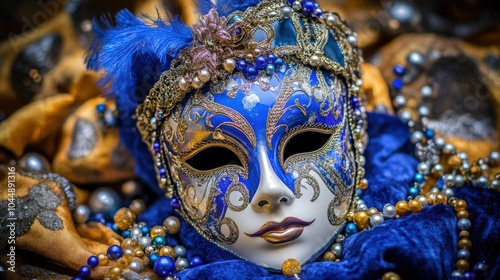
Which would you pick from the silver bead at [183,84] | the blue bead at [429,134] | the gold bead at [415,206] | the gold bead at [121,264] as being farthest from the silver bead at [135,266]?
the blue bead at [429,134]

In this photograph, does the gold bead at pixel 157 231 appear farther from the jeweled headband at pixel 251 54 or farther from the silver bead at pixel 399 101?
the silver bead at pixel 399 101

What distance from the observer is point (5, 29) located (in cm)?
220

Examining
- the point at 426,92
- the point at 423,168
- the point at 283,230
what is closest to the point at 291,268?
the point at 283,230

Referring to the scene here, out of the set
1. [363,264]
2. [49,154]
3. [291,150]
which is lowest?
[49,154]

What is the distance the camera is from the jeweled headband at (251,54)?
1.37 metres

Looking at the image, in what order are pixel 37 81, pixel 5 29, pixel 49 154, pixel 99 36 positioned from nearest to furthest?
1. pixel 99 36
2. pixel 49 154
3. pixel 37 81
4. pixel 5 29

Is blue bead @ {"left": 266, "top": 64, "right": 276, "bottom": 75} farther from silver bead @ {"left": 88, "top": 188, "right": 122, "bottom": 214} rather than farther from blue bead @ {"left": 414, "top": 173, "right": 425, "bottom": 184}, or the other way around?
silver bead @ {"left": 88, "top": 188, "right": 122, "bottom": 214}

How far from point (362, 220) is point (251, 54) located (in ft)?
1.55

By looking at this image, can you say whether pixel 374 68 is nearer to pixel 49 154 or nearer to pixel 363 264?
pixel 363 264

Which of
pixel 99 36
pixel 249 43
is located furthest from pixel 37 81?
pixel 249 43

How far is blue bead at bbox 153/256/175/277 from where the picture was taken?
1.42 meters

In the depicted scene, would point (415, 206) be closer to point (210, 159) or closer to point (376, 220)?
point (376, 220)

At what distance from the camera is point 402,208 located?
1.44 m

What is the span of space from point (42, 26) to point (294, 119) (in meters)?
1.13
